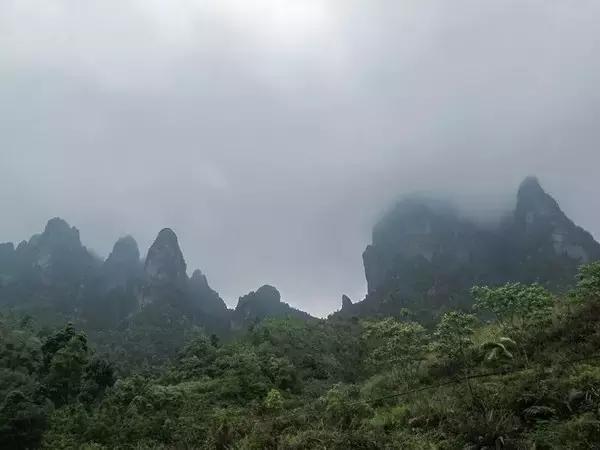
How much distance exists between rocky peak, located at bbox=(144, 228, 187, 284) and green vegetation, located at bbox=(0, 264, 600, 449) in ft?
204

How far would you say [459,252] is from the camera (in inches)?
3484

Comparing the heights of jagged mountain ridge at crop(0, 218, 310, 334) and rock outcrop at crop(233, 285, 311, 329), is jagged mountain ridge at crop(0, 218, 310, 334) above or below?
above

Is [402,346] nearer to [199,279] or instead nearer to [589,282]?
[589,282]

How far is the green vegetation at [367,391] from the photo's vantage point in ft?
28.3

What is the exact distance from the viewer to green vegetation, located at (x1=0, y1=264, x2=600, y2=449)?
8633mm

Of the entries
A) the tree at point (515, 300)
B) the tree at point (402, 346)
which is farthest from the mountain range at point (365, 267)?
the tree at point (515, 300)

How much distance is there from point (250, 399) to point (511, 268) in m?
61.6

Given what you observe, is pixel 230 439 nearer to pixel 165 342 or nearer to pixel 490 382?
pixel 490 382

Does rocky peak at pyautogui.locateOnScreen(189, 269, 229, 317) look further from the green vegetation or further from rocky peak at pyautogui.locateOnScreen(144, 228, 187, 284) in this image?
the green vegetation

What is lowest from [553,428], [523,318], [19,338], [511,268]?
[553,428]

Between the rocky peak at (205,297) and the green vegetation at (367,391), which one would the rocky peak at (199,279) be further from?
the green vegetation at (367,391)

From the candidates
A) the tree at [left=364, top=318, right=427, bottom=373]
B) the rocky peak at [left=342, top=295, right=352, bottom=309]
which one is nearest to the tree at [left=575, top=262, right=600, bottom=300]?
the tree at [left=364, top=318, right=427, bottom=373]

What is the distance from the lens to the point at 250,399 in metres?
22.0

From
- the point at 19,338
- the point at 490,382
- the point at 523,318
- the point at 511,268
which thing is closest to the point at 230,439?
the point at 490,382
